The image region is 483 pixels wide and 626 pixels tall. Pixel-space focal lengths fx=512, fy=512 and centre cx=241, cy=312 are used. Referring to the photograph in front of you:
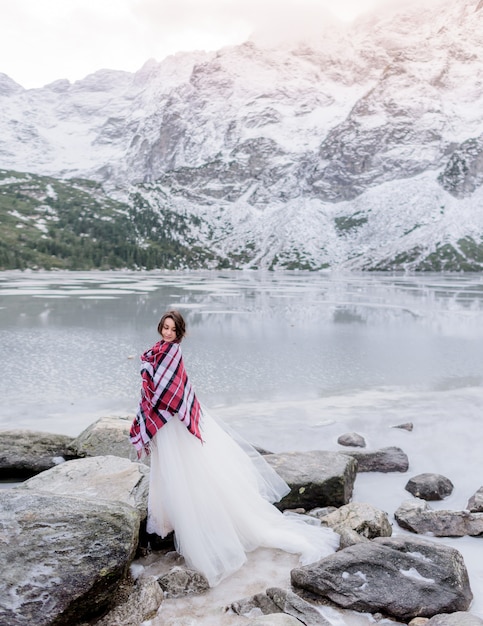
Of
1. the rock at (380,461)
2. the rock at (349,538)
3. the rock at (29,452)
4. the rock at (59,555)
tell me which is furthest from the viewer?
the rock at (380,461)

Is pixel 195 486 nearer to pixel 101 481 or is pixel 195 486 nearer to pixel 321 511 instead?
pixel 101 481

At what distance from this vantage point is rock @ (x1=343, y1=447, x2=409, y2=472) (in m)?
12.1

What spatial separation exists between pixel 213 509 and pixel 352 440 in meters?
7.36

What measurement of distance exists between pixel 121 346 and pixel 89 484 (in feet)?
65.9

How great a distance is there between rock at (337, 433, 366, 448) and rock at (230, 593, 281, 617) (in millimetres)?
7768

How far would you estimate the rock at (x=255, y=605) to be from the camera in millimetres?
6242

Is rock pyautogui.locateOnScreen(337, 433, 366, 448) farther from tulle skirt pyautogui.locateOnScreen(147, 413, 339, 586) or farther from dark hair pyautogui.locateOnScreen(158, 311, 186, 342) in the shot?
dark hair pyautogui.locateOnScreen(158, 311, 186, 342)

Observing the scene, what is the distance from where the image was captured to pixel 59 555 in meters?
5.95

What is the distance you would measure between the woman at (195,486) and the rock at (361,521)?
23.3 inches

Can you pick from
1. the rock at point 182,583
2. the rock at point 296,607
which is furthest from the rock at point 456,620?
the rock at point 182,583

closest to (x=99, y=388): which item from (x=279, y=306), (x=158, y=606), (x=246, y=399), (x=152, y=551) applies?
(x=246, y=399)

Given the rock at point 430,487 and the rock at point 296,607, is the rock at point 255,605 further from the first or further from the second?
the rock at point 430,487

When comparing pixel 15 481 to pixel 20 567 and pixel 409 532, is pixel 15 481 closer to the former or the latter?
pixel 20 567

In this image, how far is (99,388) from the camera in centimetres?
1970
